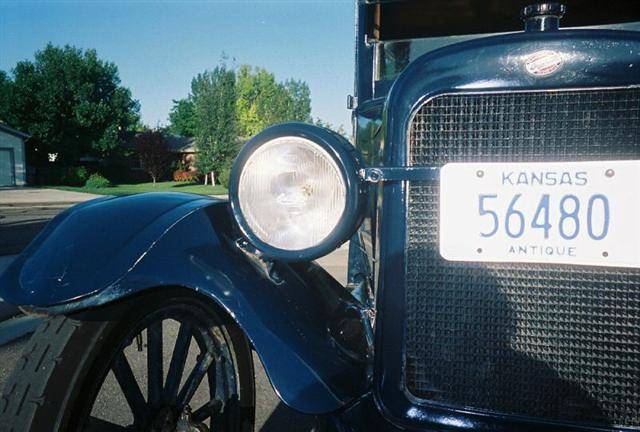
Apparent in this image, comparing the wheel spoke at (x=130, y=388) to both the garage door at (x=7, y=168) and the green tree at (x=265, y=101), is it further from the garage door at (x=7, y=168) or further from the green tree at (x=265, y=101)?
the garage door at (x=7, y=168)

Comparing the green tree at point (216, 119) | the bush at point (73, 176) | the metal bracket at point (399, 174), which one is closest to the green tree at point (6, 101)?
the bush at point (73, 176)

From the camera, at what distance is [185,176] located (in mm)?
42281

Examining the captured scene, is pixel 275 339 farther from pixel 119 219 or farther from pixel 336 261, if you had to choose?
pixel 336 261

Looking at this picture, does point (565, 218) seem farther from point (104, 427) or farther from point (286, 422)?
point (286, 422)

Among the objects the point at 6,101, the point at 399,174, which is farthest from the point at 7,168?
the point at 399,174

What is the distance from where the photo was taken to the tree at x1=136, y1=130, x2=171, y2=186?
36.5 m

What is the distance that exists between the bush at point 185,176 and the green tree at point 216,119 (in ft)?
22.4

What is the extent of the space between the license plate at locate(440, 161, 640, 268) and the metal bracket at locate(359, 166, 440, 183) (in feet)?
0.20

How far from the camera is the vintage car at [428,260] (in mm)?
1405

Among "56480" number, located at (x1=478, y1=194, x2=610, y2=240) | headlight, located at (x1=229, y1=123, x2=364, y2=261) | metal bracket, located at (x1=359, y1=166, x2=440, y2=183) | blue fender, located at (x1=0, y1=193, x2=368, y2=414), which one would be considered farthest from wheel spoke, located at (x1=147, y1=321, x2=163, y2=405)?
"56480" number, located at (x1=478, y1=194, x2=610, y2=240)

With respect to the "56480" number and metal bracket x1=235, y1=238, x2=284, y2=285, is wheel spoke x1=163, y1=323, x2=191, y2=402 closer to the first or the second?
metal bracket x1=235, y1=238, x2=284, y2=285

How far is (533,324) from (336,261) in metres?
5.70

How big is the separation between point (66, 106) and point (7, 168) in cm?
→ 581

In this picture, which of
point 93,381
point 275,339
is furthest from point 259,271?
point 93,381
